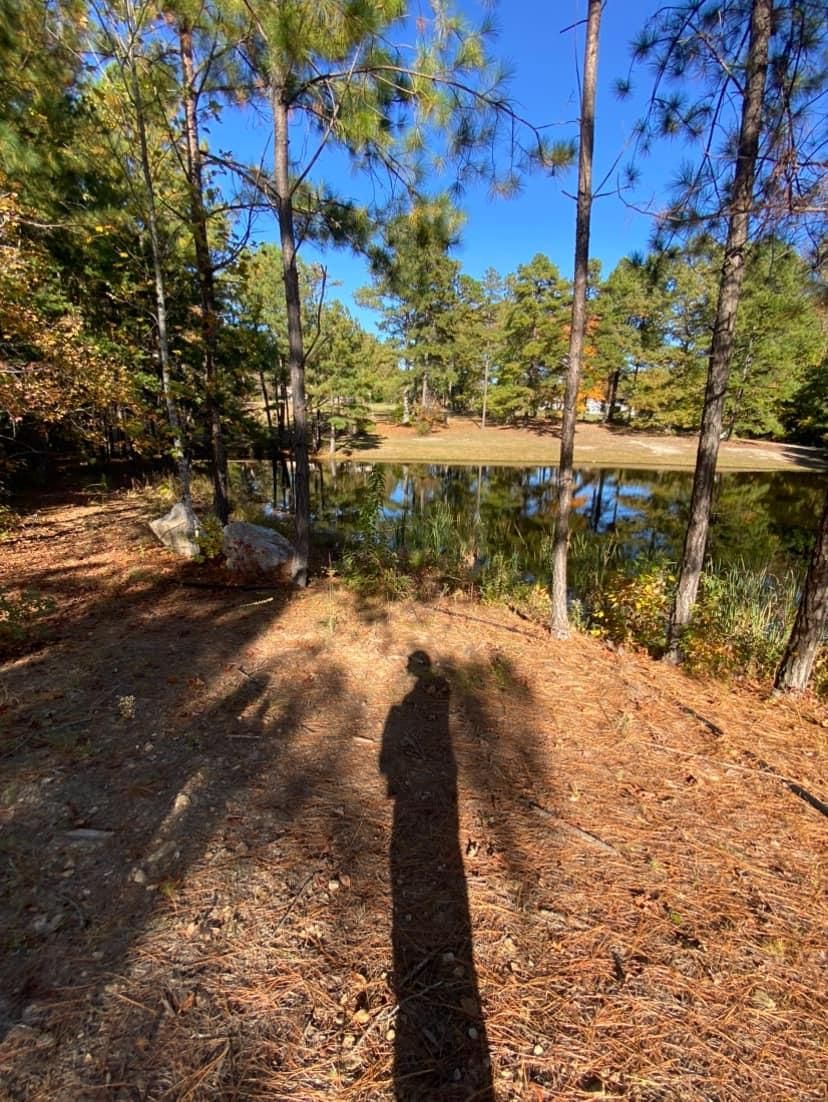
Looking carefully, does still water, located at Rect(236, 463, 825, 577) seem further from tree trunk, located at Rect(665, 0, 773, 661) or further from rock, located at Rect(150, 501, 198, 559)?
tree trunk, located at Rect(665, 0, 773, 661)

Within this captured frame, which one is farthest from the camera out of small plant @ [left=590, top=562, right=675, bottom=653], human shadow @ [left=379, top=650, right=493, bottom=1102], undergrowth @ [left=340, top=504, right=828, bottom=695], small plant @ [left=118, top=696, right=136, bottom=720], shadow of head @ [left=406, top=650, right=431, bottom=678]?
small plant @ [left=590, top=562, right=675, bottom=653]

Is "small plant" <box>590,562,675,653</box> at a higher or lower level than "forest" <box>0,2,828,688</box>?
lower

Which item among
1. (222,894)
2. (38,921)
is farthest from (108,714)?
(222,894)

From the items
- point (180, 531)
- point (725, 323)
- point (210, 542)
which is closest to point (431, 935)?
point (725, 323)

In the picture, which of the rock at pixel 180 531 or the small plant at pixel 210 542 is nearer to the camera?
the small plant at pixel 210 542

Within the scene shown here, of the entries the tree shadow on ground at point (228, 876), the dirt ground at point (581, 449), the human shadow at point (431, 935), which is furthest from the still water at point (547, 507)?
the human shadow at point (431, 935)

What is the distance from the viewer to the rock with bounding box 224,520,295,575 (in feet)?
17.2

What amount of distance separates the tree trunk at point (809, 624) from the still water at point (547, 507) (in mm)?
3772

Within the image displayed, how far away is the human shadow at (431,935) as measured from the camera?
4.01 feet

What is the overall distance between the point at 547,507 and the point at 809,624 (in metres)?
10.4

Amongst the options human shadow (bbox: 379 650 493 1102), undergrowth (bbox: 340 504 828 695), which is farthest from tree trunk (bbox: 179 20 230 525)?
human shadow (bbox: 379 650 493 1102)

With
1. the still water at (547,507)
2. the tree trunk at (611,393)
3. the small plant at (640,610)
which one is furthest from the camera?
the tree trunk at (611,393)

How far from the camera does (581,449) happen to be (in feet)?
82.0

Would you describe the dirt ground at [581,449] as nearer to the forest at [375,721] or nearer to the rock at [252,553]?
the forest at [375,721]
